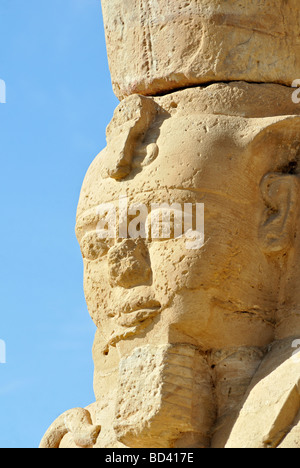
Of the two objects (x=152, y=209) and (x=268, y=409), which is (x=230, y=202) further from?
(x=268, y=409)

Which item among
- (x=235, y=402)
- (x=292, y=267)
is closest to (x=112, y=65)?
(x=292, y=267)

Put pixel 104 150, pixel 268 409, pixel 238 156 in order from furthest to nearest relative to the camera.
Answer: pixel 104 150, pixel 238 156, pixel 268 409

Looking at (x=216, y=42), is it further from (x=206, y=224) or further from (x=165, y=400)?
(x=165, y=400)

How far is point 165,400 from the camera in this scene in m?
6.95

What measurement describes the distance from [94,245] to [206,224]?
77 cm

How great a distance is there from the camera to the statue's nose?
7.26m

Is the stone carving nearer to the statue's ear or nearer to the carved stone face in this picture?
the carved stone face

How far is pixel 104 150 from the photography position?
25.7ft

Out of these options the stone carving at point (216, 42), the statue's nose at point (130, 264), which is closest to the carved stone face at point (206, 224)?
the statue's nose at point (130, 264)

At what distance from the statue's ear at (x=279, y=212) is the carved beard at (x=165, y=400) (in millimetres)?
755
